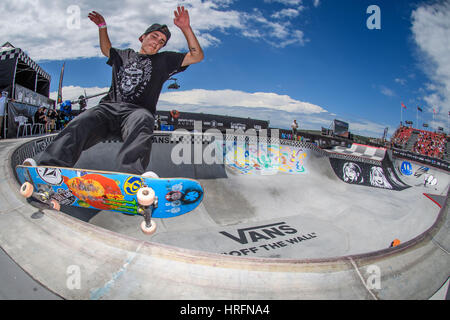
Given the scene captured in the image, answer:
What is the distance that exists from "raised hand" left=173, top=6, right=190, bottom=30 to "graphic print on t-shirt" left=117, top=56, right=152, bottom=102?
3.12 ft

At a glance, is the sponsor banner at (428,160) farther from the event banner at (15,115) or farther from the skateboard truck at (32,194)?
the event banner at (15,115)

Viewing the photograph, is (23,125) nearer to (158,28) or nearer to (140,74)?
(140,74)

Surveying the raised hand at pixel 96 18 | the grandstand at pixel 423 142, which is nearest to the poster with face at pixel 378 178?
the raised hand at pixel 96 18

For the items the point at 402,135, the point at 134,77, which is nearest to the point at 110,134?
the point at 134,77

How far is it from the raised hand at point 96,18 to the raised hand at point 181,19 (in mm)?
1714

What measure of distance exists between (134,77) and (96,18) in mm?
1505

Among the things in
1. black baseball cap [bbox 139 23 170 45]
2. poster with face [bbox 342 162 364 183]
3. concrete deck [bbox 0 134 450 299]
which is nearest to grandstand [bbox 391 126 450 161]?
poster with face [bbox 342 162 364 183]

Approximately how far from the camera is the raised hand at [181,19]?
163 inches

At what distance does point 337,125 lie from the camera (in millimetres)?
29719

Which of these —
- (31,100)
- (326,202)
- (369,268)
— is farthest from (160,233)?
(31,100)

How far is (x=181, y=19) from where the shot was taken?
13.6 feet

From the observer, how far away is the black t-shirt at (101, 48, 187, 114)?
4.41 metres

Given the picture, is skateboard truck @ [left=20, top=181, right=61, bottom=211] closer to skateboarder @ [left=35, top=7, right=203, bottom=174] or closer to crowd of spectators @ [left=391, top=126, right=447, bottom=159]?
skateboarder @ [left=35, top=7, right=203, bottom=174]
